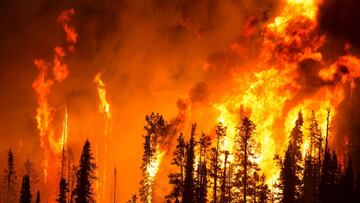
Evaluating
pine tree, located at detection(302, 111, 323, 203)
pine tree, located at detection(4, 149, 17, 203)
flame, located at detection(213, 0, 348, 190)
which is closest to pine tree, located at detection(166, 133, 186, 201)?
pine tree, located at detection(302, 111, 323, 203)

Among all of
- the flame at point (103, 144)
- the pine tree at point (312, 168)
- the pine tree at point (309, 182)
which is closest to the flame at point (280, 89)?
the pine tree at point (312, 168)

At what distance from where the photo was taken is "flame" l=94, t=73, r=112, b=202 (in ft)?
509

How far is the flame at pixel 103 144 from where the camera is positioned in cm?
15525

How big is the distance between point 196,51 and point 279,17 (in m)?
28.1

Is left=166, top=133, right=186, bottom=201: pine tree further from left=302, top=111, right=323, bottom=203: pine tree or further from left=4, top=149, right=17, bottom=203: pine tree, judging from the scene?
left=4, top=149, right=17, bottom=203: pine tree

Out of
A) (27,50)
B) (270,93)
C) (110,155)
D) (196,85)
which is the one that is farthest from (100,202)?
(27,50)

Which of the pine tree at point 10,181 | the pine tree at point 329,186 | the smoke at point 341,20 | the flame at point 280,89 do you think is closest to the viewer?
the pine tree at point 329,186

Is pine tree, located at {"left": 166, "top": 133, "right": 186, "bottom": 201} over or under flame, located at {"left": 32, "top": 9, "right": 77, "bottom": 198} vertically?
under

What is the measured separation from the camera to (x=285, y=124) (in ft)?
388

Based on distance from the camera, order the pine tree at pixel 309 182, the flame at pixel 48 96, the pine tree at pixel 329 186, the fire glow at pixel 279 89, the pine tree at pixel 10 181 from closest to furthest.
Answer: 1. the pine tree at pixel 329 186
2. the pine tree at pixel 309 182
3. the fire glow at pixel 279 89
4. the pine tree at pixel 10 181
5. the flame at pixel 48 96

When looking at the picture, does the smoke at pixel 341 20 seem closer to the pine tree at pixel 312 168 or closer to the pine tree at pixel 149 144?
the pine tree at pixel 312 168

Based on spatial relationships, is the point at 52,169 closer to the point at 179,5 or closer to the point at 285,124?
the point at 179,5

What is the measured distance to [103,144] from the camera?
543 ft

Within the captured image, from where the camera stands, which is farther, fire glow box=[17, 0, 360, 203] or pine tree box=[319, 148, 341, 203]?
fire glow box=[17, 0, 360, 203]
